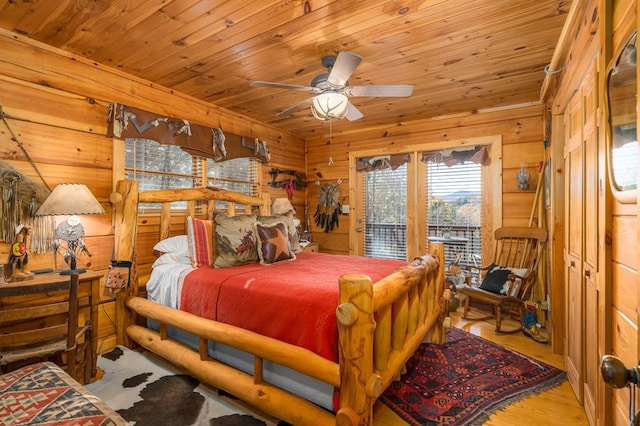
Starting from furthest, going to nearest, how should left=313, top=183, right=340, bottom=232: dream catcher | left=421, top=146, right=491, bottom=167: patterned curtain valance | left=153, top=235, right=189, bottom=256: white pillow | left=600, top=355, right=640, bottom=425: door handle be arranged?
1. left=313, top=183, right=340, bottom=232: dream catcher
2. left=421, top=146, right=491, bottom=167: patterned curtain valance
3. left=153, top=235, right=189, bottom=256: white pillow
4. left=600, top=355, right=640, bottom=425: door handle

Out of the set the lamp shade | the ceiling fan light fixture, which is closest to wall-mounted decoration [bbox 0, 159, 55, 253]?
the lamp shade

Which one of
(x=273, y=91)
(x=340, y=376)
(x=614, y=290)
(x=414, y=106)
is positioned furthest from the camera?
(x=414, y=106)

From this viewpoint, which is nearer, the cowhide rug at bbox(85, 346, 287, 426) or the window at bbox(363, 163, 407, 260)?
the cowhide rug at bbox(85, 346, 287, 426)

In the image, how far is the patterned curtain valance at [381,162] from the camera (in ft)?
14.7

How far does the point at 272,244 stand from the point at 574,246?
7.43 feet

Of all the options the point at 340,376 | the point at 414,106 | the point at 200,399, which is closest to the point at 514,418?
the point at 340,376

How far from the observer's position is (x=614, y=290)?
1.37 metres

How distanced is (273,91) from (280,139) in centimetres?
148

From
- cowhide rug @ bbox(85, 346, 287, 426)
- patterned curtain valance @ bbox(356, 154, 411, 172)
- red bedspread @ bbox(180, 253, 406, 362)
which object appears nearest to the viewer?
red bedspread @ bbox(180, 253, 406, 362)

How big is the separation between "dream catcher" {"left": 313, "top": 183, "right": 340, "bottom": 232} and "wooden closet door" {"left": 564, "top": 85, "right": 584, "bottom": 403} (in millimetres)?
3010

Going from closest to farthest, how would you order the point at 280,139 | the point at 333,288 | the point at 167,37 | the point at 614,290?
1. the point at 614,290
2. the point at 333,288
3. the point at 167,37
4. the point at 280,139

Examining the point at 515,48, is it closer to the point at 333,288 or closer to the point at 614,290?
the point at 614,290

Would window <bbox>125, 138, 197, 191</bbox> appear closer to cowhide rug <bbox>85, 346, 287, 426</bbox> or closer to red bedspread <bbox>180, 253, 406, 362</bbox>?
red bedspread <bbox>180, 253, 406, 362</bbox>

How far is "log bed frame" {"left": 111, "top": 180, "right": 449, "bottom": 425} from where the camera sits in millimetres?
1438
